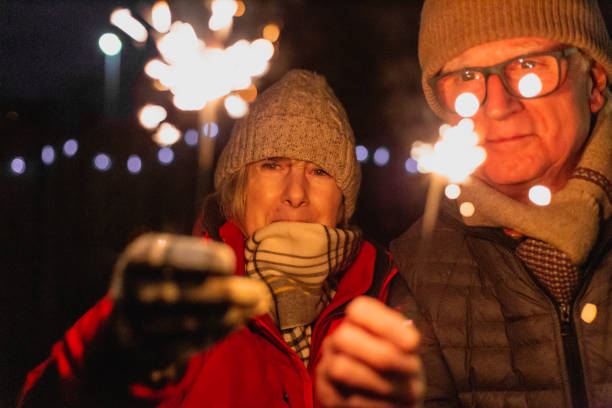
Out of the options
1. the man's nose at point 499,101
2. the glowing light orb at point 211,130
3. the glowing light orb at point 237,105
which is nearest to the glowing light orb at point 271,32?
the glowing light orb at point 237,105

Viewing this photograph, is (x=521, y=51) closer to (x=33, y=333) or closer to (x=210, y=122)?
(x=210, y=122)

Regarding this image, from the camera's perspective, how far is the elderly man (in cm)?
159

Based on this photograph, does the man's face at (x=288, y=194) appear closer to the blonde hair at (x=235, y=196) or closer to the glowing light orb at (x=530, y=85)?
the blonde hair at (x=235, y=196)

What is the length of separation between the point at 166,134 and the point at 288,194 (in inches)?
68.2

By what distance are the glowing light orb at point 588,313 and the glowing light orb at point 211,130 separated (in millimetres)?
2606

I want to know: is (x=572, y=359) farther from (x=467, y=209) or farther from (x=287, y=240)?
(x=287, y=240)

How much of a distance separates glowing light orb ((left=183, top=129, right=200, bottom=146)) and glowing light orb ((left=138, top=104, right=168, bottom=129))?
0.71 ft

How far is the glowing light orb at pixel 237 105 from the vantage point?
2.44m

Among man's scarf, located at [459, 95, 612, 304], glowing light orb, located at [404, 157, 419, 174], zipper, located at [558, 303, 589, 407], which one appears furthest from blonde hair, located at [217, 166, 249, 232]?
glowing light orb, located at [404, 157, 419, 174]

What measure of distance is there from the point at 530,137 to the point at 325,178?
917 millimetres

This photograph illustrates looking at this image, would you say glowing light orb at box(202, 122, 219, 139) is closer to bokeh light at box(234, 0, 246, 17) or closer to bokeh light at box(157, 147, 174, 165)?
bokeh light at box(157, 147, 174, 165)

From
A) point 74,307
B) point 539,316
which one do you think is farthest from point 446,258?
point 74,307

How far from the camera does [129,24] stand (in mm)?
2684

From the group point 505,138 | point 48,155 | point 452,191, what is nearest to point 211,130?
point 48,155
